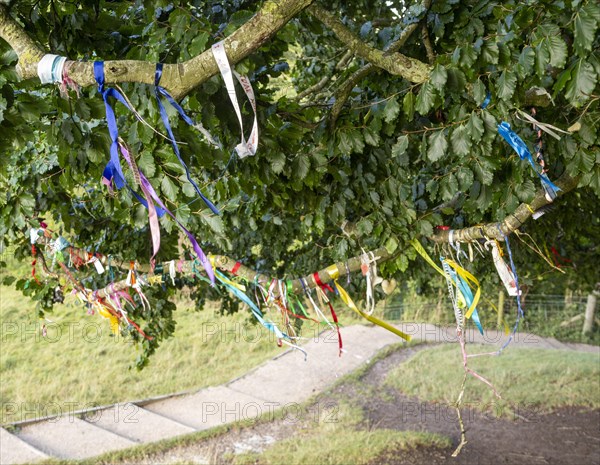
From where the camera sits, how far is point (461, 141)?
5.69 ft

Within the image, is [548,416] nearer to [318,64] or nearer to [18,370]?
[318,64]


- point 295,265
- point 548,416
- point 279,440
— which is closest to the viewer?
point 295,265

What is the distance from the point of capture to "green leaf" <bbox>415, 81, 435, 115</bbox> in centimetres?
164

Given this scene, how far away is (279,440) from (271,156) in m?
4.59

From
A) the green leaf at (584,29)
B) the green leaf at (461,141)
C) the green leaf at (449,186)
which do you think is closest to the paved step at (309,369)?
the green leaf at (449,186)

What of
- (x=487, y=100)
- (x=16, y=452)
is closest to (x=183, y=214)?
(x=487, y=100)

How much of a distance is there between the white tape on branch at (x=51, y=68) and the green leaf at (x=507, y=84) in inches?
42.8

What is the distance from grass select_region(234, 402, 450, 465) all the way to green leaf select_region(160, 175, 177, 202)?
13.7 ft

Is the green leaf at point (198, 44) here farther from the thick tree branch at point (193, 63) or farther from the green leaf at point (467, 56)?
the green leaf at point (467, 56)

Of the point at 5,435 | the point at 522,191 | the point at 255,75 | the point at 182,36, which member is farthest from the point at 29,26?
the point at 5,435

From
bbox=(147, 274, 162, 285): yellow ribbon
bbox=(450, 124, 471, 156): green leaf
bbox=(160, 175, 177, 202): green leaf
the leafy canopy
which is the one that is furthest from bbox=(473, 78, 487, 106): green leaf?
bbox=(147, 274, 162, 285): yellow ribbon

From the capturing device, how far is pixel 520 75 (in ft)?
4.87

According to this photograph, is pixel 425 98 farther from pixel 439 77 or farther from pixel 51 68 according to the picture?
pixel 51 68

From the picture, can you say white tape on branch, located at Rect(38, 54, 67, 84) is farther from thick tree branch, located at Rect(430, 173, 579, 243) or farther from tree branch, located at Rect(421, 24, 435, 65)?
thick tree branch, located at Rect(430, 173, 579, 243)
